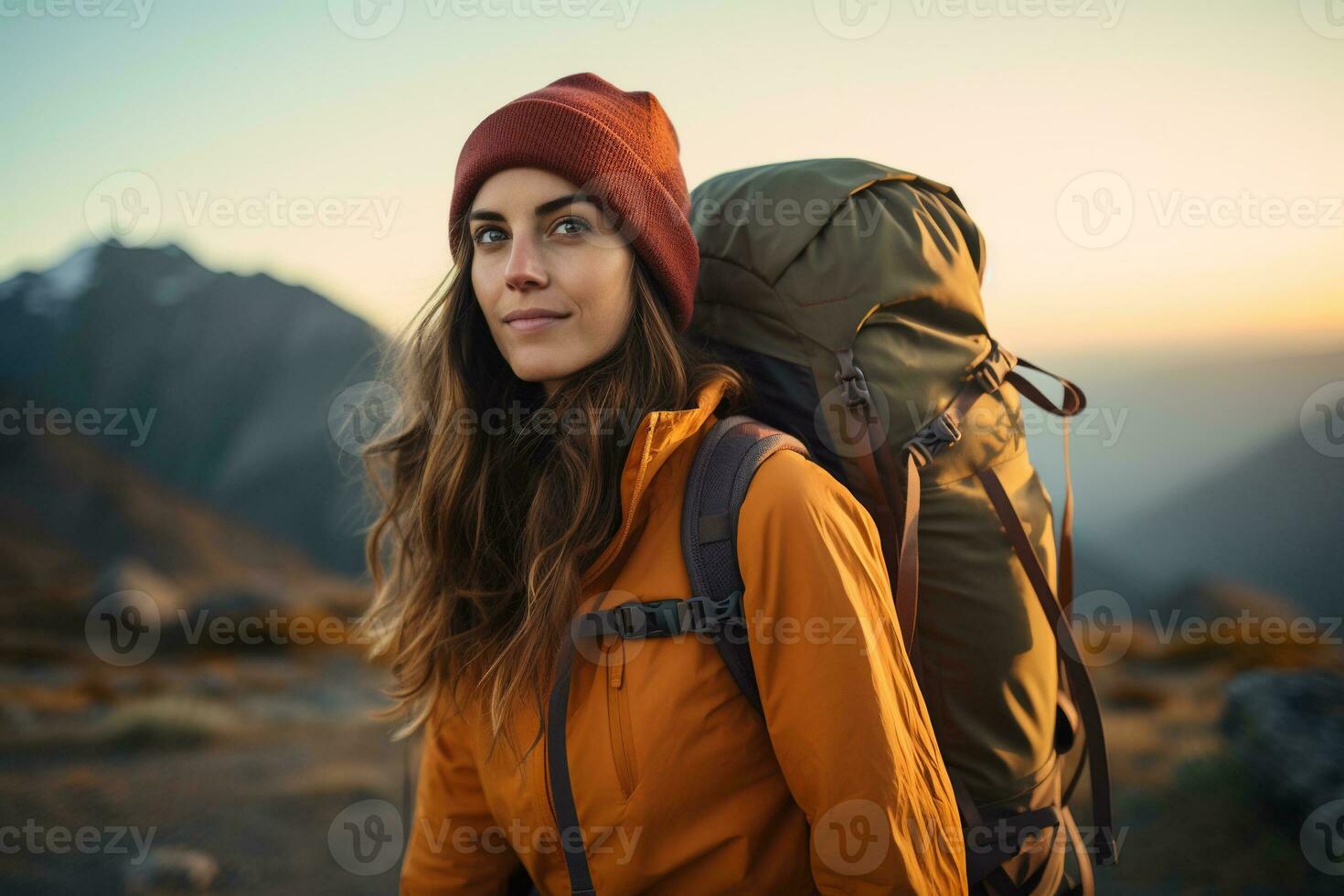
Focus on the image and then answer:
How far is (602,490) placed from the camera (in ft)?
6.14

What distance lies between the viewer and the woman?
1.50m

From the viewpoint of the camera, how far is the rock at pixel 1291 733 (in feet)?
14.8

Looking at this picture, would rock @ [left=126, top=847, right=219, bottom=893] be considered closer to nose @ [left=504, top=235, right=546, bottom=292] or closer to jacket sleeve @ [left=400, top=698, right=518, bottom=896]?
jacket sleeve @ [left=400, top=698, right=518, bottom=896]

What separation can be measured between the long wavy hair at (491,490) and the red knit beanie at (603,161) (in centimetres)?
8

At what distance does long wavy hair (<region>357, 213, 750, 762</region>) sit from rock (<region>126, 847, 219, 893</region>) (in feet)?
12.0

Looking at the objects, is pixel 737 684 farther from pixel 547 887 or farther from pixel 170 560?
pixel 170 560

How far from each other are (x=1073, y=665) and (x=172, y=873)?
529cm

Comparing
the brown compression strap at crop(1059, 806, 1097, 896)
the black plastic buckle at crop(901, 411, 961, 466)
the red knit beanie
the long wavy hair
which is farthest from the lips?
the brown compression strap at crop(1059, 806, 1097, 896)

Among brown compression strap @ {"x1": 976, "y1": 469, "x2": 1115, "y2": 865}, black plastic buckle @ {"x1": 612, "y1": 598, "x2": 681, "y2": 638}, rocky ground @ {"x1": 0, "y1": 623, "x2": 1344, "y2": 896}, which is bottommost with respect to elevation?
rocky ground @ {"x1": 0, "y1": 623, "x2": 1344, "y2": 896}

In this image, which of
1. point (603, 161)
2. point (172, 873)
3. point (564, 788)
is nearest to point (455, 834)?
point (564, 788)

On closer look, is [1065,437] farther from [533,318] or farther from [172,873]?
[172,873]

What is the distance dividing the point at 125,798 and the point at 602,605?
19.4 feet

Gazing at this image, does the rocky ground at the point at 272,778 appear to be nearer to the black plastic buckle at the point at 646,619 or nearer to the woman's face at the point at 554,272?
the black plastic buckle at the point at 646,619

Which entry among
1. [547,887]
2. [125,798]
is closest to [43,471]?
[125,798]
